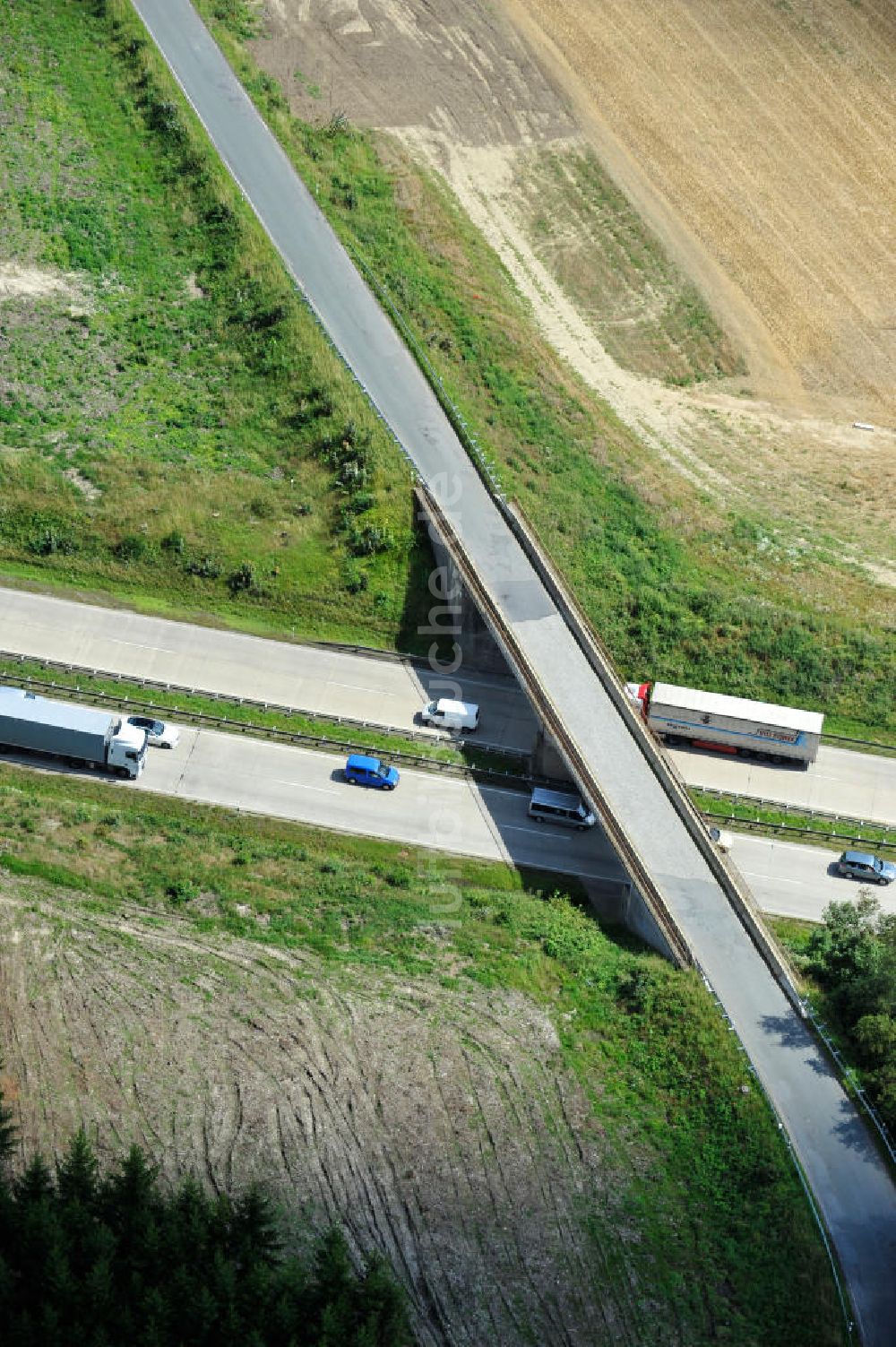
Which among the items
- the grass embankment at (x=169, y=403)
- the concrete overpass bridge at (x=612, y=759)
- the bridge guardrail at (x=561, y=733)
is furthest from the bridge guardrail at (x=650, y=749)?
the grass embankment at (x=169, y=403)

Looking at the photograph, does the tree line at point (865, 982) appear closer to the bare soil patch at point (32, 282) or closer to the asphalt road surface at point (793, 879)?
the asphalt road surface at point (793, 879)

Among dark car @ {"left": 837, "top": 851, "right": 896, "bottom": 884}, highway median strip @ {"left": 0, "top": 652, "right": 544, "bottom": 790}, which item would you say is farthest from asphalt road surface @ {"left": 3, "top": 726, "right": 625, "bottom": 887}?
dark car @ {"left": 837, "top": 851, "right": 896, "bottom": 884}

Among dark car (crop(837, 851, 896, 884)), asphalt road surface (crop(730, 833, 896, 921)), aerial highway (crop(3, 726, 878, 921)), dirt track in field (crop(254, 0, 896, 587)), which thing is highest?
dirt track in field (crop(254, 0, 896, 587))

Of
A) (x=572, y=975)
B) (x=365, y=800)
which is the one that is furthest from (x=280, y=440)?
(x=572, y=975)

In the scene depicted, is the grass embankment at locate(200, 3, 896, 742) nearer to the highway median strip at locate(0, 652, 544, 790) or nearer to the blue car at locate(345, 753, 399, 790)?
the highway median strip at locate(0, 652, 544, 790)

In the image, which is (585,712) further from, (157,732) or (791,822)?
(157,732)

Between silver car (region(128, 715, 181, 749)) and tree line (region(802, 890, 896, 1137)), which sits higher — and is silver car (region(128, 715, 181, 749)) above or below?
below

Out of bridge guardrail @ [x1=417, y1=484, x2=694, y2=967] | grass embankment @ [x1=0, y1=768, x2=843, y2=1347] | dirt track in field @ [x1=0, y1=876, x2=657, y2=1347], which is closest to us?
dirt track in field @ [x1=0, y1=876, x2=657, y2=1347]
